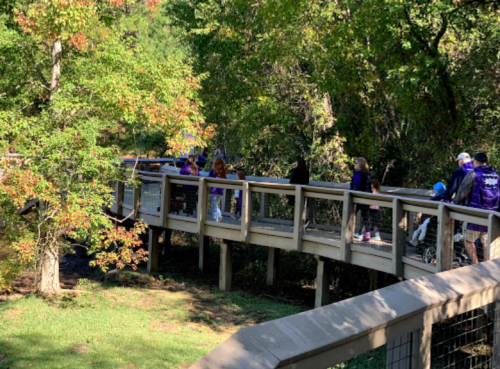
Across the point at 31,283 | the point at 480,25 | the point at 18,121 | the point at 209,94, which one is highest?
the point at 480,25

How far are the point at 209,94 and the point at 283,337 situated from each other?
21595mm

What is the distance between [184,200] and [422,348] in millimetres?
13809

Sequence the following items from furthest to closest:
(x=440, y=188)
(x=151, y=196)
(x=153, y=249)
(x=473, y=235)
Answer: (x=153, y=249) → (x=151, y=196) → (x=440, y=188) → (x=473, y=235)

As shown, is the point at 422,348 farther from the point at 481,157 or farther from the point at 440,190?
the point at 440,190

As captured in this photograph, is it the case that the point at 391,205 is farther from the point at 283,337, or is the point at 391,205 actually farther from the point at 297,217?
the point at 283,337

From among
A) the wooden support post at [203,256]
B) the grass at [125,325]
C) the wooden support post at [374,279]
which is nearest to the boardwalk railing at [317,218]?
the wooden support post at [374,279]

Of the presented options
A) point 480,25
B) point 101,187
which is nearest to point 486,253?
point 101,187

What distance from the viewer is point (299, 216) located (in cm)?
1293

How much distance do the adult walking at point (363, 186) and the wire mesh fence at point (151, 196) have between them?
6557mm

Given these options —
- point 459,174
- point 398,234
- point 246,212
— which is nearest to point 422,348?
point 459,174

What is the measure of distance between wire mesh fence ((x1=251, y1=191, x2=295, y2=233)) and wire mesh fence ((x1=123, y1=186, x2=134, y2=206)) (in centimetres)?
467

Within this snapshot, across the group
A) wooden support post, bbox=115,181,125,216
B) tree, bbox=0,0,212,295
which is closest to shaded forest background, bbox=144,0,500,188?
wooden support post, bbox=115,181,125,216

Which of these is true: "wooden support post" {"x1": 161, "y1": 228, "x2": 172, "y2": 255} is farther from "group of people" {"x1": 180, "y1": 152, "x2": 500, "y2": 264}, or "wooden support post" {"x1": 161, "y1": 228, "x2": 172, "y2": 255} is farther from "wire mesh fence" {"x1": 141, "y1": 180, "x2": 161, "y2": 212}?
"group of people" {"x1": 180, "y1": 152, "x2": 500, "y2": 264}

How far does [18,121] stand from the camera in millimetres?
12914
